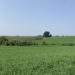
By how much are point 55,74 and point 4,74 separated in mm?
2927

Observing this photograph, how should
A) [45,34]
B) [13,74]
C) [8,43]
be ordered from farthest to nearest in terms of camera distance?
[45,34] → [8,43] → [13,74]

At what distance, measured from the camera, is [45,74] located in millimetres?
12898

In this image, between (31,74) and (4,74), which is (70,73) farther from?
(4,74)

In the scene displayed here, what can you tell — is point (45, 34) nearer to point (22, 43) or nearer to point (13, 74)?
point (22, 43)

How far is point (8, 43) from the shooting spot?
248 ft

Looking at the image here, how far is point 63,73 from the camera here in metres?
13.2

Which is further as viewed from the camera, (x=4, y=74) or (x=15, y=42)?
(x=15, y=42)

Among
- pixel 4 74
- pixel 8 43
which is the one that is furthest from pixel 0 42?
pixel 4 74

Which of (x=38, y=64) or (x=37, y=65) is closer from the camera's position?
(x=37, y=65)

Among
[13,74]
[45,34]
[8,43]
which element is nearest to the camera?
[13,74]

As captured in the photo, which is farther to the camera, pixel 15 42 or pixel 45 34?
pixel 45 34

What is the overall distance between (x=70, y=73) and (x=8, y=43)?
208 feet

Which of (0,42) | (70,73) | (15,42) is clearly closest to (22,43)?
(15,42)

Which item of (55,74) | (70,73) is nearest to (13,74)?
(55,74)
